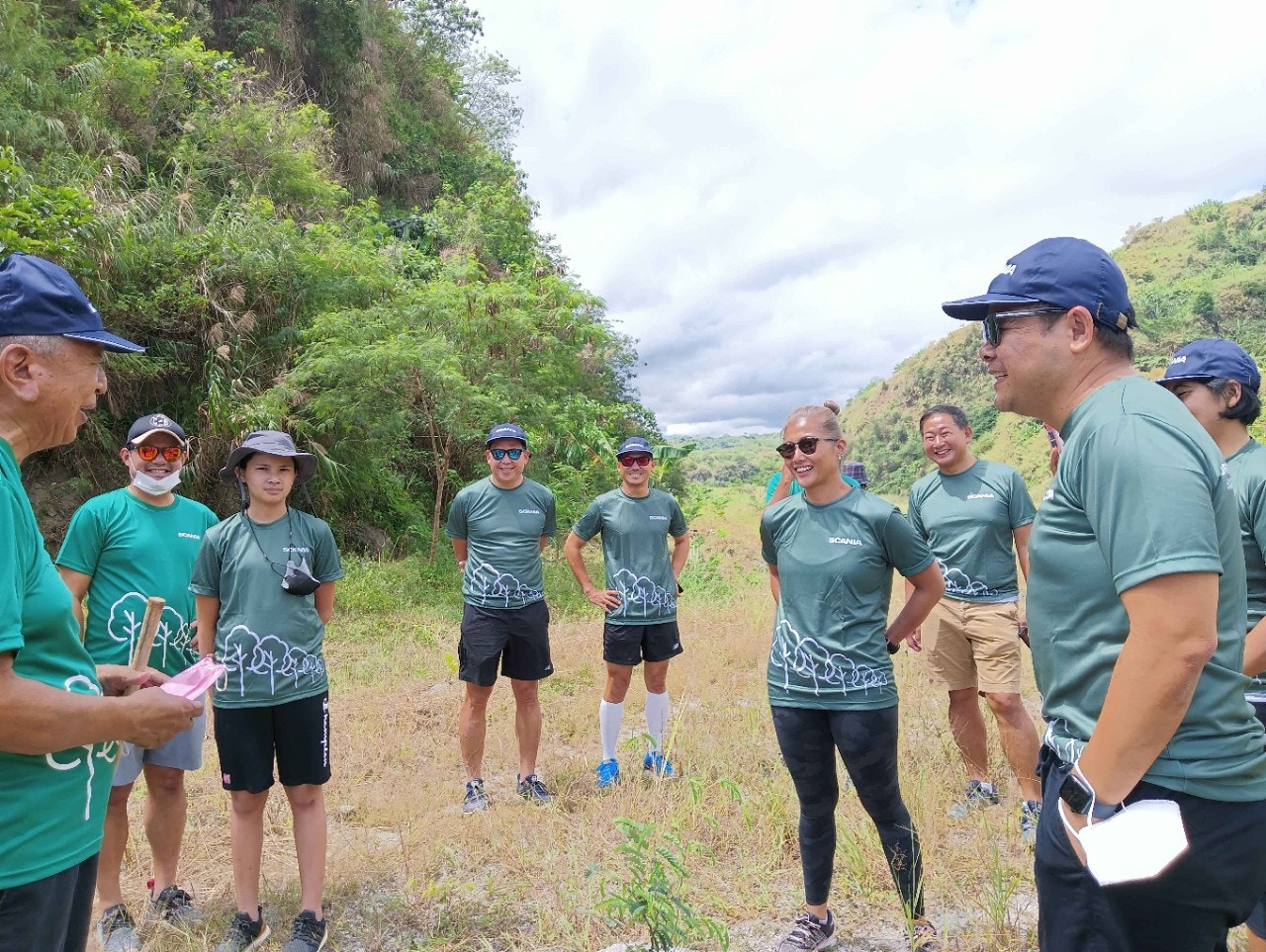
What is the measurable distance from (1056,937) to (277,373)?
11.1 m

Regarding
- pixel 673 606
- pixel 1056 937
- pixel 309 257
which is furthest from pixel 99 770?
pixel 309 257

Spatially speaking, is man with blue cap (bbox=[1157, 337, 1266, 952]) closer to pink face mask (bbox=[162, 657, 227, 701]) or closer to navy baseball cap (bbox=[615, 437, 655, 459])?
pink face mask (bbox=[162, 657, 227, 701])

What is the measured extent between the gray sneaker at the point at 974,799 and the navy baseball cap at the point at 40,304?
171 inches

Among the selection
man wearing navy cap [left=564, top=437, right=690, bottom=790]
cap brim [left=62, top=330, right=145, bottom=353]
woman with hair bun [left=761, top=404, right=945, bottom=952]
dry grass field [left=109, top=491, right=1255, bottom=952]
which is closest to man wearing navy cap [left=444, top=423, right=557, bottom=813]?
dry grass field [left=109, top=491, right=1255, bottom=952]

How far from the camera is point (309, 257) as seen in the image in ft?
36.7

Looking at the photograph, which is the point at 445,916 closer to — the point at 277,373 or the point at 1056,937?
the point at 1056,937

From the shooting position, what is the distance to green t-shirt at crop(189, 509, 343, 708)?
10.5 ft

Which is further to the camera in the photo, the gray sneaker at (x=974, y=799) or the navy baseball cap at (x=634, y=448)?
the navy baseball cap at (x=634, y=448)

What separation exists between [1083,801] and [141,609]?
3604 millimetres

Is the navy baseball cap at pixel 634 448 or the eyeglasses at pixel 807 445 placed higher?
the navy baseball cap at pixel 634 448

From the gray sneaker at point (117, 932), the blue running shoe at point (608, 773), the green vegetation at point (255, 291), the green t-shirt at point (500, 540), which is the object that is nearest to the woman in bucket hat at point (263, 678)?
the gray sneaker at point (117, 932)

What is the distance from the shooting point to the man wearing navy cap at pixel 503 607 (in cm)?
483

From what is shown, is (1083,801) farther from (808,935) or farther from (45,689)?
(45,689)

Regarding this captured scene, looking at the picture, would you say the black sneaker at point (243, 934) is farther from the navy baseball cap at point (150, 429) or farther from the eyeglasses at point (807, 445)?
the eyeglasses at point (807, 445)
